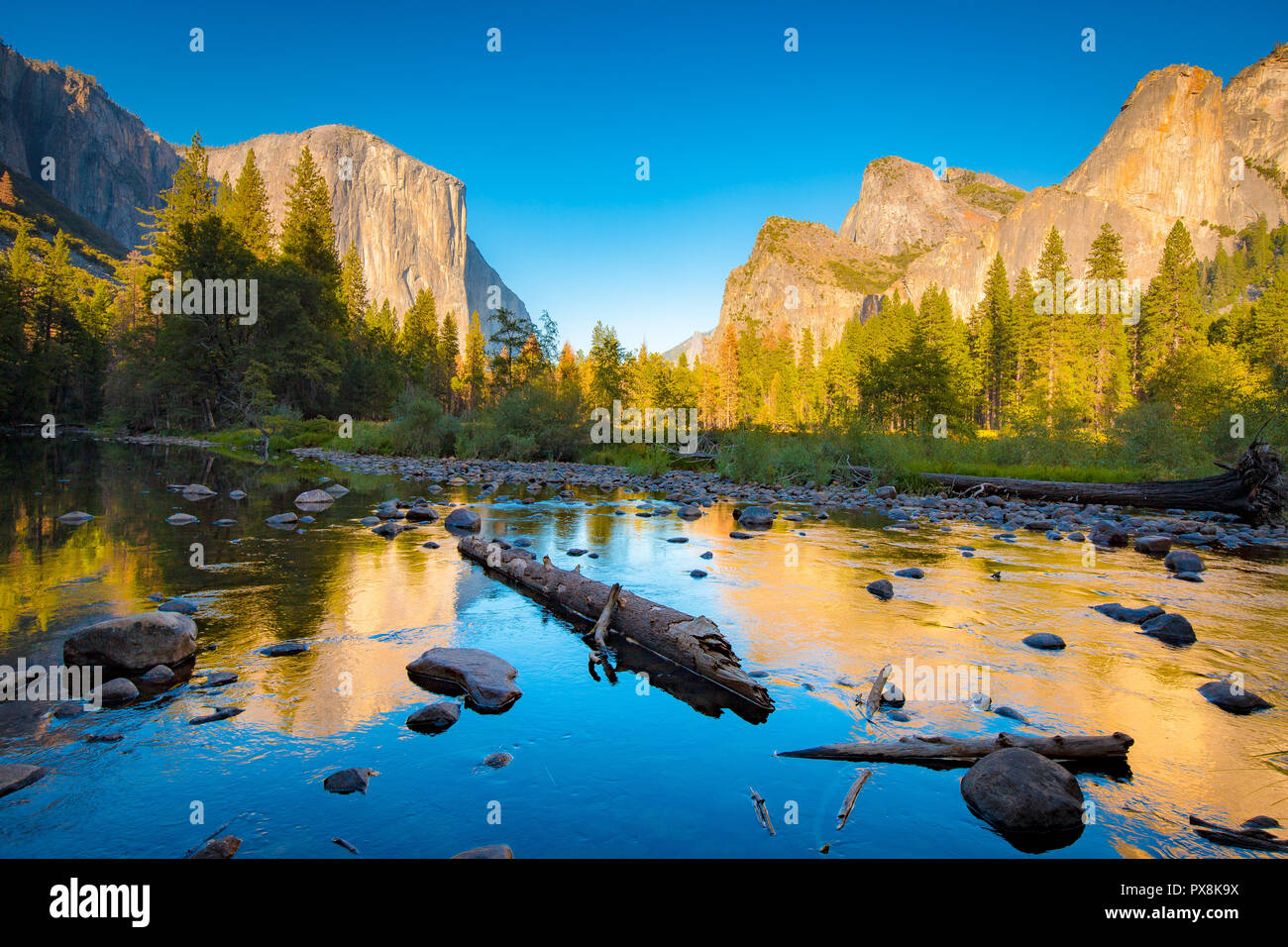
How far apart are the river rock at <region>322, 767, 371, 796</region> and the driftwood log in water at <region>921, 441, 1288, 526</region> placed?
17442mm

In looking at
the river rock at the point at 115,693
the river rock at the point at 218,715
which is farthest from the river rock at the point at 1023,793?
the river rock at the point at 115,693

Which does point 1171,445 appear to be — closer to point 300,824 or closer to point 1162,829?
point 1162,829

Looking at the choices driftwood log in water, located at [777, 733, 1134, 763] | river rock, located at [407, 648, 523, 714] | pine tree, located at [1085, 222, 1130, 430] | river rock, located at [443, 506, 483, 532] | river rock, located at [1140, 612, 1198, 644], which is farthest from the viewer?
pine tree, located at [1085, 222, 1130, 430]

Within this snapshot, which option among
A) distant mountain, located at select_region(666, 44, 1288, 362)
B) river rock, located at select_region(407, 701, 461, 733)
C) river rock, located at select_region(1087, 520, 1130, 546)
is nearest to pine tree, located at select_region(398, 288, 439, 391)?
river rock, located at select_region(1087, 520, 1130, 546)

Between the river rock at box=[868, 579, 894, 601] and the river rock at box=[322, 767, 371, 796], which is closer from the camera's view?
the river rock at box=[322, 767, 371, 796]

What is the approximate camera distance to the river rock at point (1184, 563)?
8.80 meters

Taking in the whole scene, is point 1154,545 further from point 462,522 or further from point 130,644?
point 130,644

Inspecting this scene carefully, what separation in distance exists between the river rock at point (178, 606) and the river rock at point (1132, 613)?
9.26 meters

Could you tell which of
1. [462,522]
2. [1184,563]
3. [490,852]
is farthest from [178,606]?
[1184,563]

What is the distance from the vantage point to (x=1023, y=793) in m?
2.98

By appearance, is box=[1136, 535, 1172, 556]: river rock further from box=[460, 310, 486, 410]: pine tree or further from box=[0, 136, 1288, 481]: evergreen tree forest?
box=[460, 310, 486, 410]: pine tree

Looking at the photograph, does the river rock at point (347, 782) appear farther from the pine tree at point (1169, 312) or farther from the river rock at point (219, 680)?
the pine tree at point (1169, 312)

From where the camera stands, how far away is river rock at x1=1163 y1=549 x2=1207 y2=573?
8805 millimetres
